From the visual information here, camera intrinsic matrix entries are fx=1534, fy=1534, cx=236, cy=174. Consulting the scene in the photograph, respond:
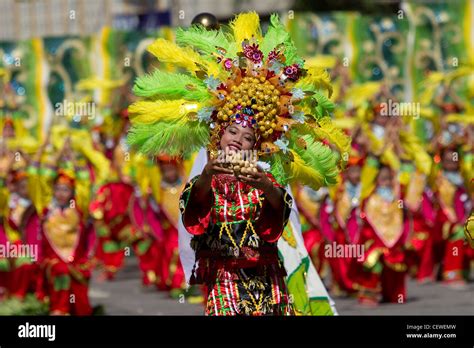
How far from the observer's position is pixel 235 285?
699cm

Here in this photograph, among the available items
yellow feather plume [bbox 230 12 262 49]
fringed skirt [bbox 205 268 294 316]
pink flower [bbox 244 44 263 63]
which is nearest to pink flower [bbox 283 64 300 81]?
pink flower [bbox 244 44 263 63]

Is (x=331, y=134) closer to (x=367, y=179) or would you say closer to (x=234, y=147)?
(x=234, y=147)

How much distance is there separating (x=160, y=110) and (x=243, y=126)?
46cm

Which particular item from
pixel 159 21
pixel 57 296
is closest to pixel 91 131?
pixel 57 296

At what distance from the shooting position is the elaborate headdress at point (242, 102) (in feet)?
23.2

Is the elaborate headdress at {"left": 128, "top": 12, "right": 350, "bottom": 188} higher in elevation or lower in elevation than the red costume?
higher

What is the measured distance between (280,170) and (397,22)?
11.8m

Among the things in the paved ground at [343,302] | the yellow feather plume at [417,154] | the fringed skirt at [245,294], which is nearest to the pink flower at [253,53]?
the fringed skirt at [245,294]

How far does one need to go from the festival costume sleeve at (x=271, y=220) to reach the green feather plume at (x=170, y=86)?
58 centimetres

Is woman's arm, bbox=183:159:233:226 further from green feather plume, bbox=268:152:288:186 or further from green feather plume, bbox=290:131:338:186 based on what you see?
green feather plume, bbox=290:131:338:186

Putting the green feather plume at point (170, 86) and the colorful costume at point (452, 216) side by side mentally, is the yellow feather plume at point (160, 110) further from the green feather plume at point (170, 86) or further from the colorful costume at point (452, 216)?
the colorful costume at point (452, 216)

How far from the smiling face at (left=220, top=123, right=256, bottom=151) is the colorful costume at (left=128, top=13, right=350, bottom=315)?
43 millimetres

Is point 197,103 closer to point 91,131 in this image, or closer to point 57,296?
point 57,296

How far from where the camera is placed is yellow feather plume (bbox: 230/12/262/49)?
733 cm
